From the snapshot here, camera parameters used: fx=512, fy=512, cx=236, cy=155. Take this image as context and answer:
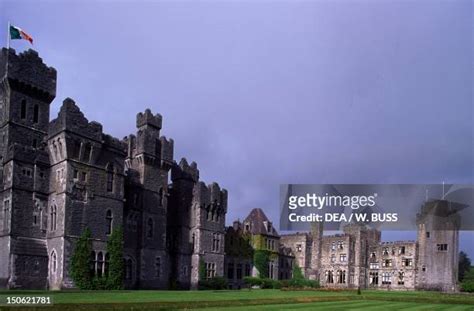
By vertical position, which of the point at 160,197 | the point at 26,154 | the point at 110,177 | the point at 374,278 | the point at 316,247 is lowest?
the point at 374,278

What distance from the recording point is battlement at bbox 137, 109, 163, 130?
54.0m

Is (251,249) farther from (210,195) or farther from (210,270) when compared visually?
(210,195)

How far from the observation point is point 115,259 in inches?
1761

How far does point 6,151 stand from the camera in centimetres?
4284

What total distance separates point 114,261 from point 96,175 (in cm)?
768

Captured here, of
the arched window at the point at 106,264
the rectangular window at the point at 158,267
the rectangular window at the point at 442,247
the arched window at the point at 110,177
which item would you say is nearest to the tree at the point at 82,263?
the arched window at the point at 106,264

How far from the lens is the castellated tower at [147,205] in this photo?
49.5 meters

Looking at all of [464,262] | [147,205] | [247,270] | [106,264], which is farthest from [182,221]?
[464,262]

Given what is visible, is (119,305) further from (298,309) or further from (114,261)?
(114,261)

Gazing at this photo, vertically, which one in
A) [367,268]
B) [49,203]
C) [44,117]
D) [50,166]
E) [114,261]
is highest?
[44,117]

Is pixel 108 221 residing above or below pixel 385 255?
above

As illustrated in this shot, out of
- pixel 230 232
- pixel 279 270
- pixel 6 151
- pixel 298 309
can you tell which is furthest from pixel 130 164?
pixel 279 270

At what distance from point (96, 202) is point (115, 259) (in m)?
5.36

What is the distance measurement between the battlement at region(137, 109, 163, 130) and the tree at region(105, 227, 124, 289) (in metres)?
13.3
